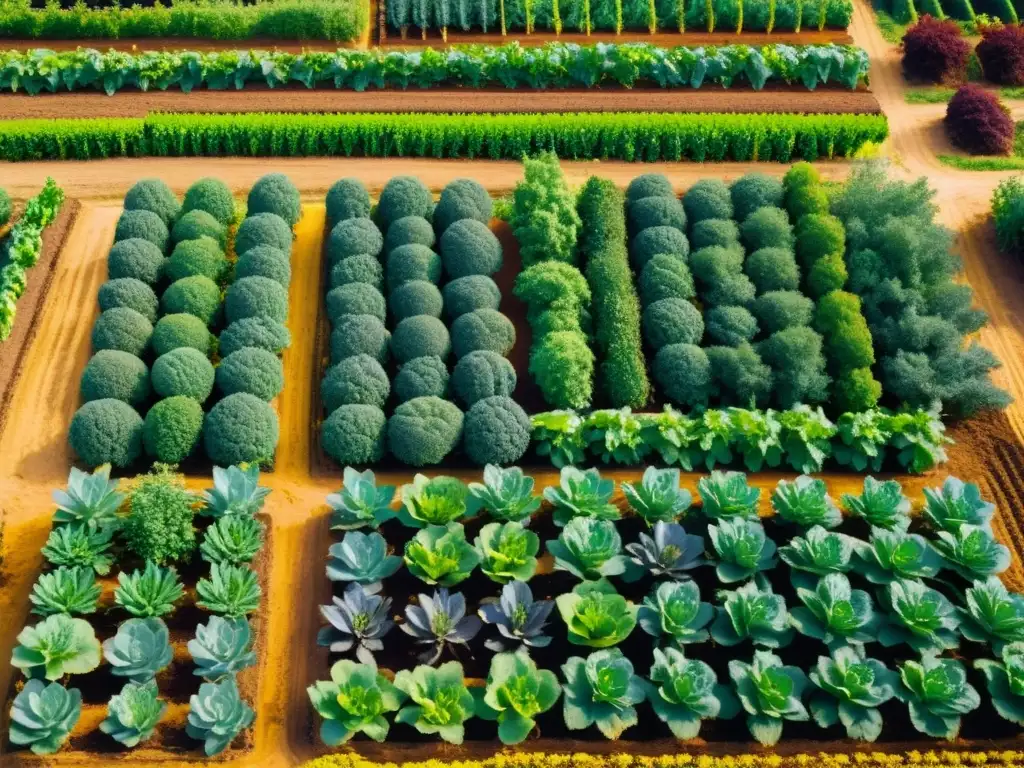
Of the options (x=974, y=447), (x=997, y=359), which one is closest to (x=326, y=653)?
(x=974, y=447)

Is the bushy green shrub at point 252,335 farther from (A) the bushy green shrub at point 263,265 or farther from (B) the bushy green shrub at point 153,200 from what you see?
(B) the bushy green shrub at point 153,200

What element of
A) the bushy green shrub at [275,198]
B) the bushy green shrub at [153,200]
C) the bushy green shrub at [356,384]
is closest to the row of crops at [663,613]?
the bushy green shrub at [356,384]

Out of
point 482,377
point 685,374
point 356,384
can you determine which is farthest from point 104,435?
point 685,374

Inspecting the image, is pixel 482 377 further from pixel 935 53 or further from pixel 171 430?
pixel 935 53

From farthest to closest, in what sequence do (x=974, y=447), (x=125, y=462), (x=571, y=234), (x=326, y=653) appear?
1. (x=571, y=234)
2. (x=974, y=447)
3. (x=125, y=462)
4. (x=326, y=653)

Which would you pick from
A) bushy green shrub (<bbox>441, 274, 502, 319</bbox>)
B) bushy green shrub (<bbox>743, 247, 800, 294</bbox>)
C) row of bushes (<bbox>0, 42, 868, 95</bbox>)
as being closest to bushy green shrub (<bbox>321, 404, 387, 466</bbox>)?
bushy green shrub (<bbox>441, 274, 502, 319</bbox>)

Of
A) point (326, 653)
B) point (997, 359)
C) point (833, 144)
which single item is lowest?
point (326, 653)

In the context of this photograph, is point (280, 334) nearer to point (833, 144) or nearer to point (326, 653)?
point (326, 653)
